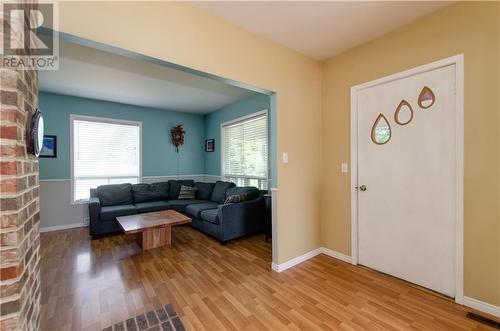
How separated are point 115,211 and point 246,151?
8.53 ft

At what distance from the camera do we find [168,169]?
5.40 metres

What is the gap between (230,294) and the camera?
2.07 metres

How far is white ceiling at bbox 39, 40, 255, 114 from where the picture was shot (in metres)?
2.80

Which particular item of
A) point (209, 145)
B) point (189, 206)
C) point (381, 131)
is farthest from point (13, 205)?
point (209, 145)

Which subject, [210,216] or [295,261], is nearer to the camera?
[295,261]

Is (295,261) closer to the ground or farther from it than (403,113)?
closer to the ground

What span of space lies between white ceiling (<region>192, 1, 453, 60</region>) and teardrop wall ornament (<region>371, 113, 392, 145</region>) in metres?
0.90

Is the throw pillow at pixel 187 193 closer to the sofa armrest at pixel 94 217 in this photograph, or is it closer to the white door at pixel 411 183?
the sofa armrest at pixel 94 217

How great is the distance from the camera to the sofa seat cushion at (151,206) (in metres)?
4.09

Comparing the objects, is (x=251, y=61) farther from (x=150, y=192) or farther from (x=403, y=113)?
(x=150, y=192)

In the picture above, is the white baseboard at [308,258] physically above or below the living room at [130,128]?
below

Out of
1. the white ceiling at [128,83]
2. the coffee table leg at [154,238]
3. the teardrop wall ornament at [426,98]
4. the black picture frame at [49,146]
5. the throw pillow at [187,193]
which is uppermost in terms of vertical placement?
the white ceiling at [128,83]

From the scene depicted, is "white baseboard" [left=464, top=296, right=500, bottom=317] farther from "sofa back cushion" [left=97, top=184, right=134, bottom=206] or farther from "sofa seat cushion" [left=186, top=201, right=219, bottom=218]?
"sofa back cushion" [left=97, top=184, right=134, bottom=206]

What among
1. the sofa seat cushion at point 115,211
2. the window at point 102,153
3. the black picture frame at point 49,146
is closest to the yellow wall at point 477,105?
the sofa seat cushion at point 115,211
